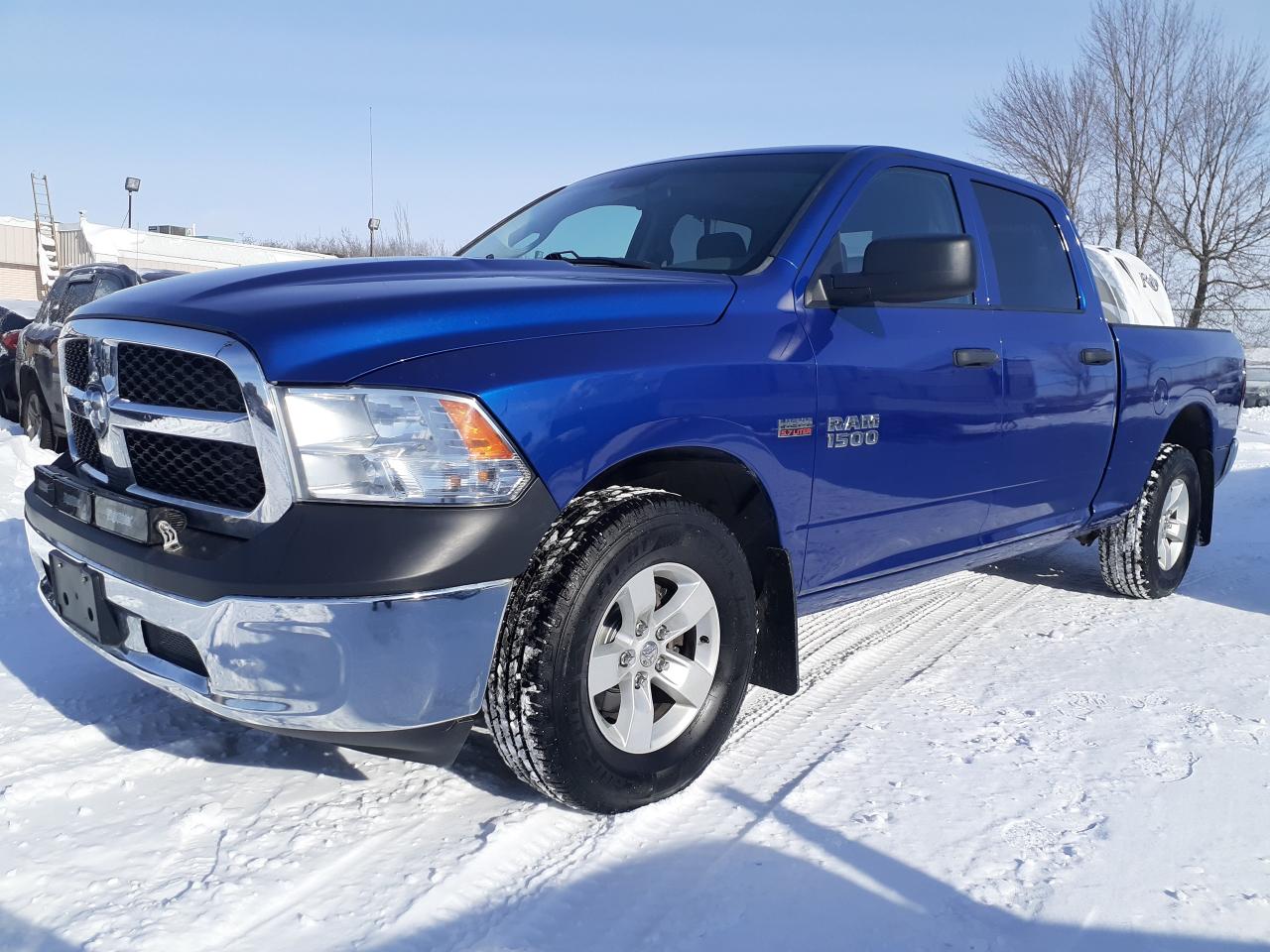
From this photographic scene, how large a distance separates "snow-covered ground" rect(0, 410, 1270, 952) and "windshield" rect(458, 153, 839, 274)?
1.49m

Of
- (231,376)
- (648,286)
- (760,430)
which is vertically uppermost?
(648,286)

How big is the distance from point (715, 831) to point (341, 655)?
102cm

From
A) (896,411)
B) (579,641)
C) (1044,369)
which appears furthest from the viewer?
(1044,369)

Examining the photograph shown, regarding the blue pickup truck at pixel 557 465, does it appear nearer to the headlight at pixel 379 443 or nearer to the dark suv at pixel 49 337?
the headlight at pixel 379 443

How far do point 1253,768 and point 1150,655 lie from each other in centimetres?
114

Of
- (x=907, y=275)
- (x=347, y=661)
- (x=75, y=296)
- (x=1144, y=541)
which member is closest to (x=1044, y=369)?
(x=907, y=275)

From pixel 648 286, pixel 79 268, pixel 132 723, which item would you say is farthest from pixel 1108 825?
pixel 79 268

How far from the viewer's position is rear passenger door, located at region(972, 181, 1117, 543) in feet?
12.4

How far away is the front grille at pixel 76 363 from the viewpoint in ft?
8.92

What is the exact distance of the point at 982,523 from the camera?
3740 millimetres

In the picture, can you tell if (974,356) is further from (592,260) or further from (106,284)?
(106,284)

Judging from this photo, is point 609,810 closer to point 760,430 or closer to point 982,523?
point 760,430

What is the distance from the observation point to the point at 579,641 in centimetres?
237

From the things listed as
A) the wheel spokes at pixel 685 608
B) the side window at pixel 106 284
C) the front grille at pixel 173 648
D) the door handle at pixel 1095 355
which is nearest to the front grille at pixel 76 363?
the front grille at pixel 173 648
